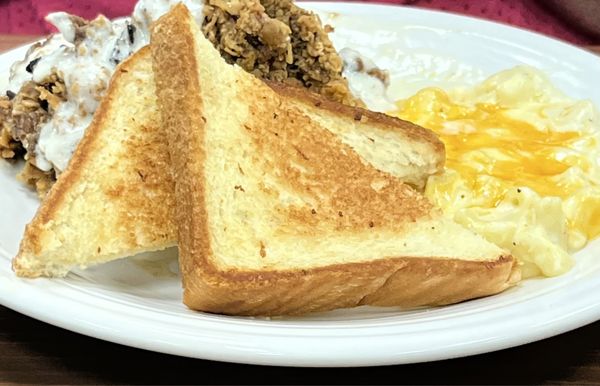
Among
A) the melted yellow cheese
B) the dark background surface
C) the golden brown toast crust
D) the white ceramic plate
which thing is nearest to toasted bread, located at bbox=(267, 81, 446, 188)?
the golden brown toast crust

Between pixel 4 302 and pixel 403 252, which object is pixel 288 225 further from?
pixel 4 302

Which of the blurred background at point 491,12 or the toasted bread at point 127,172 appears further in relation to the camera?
the blurred background at point 491,12

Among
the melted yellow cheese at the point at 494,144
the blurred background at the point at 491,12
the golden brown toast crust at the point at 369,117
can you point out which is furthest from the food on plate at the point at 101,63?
the blurred background at the point at 491,12

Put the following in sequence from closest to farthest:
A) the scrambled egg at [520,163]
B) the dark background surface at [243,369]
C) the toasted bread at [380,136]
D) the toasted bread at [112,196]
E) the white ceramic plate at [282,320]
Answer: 1. the white ceramic plate at [282,320]
2. the dark background surface at [243,369]
3. the toasted bread at [112,196]
4. the scrambled egg at [520,163]
5. the toasted bread at [380,136]

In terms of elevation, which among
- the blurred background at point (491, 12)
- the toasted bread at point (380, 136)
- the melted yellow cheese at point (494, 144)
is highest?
the toasted bread at point (380, 136)

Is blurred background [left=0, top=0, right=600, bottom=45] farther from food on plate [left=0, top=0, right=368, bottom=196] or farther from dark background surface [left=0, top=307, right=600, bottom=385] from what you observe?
dark background surface [left=0, top=307, right=600, bottom=385]

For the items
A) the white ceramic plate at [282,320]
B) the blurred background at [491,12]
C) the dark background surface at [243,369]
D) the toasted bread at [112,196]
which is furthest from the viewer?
the blurred background at [491,12]

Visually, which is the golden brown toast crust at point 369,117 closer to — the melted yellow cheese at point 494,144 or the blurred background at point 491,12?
the melted yellow cheese at point 494,144

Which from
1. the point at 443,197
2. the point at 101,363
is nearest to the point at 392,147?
the point at 443,197
